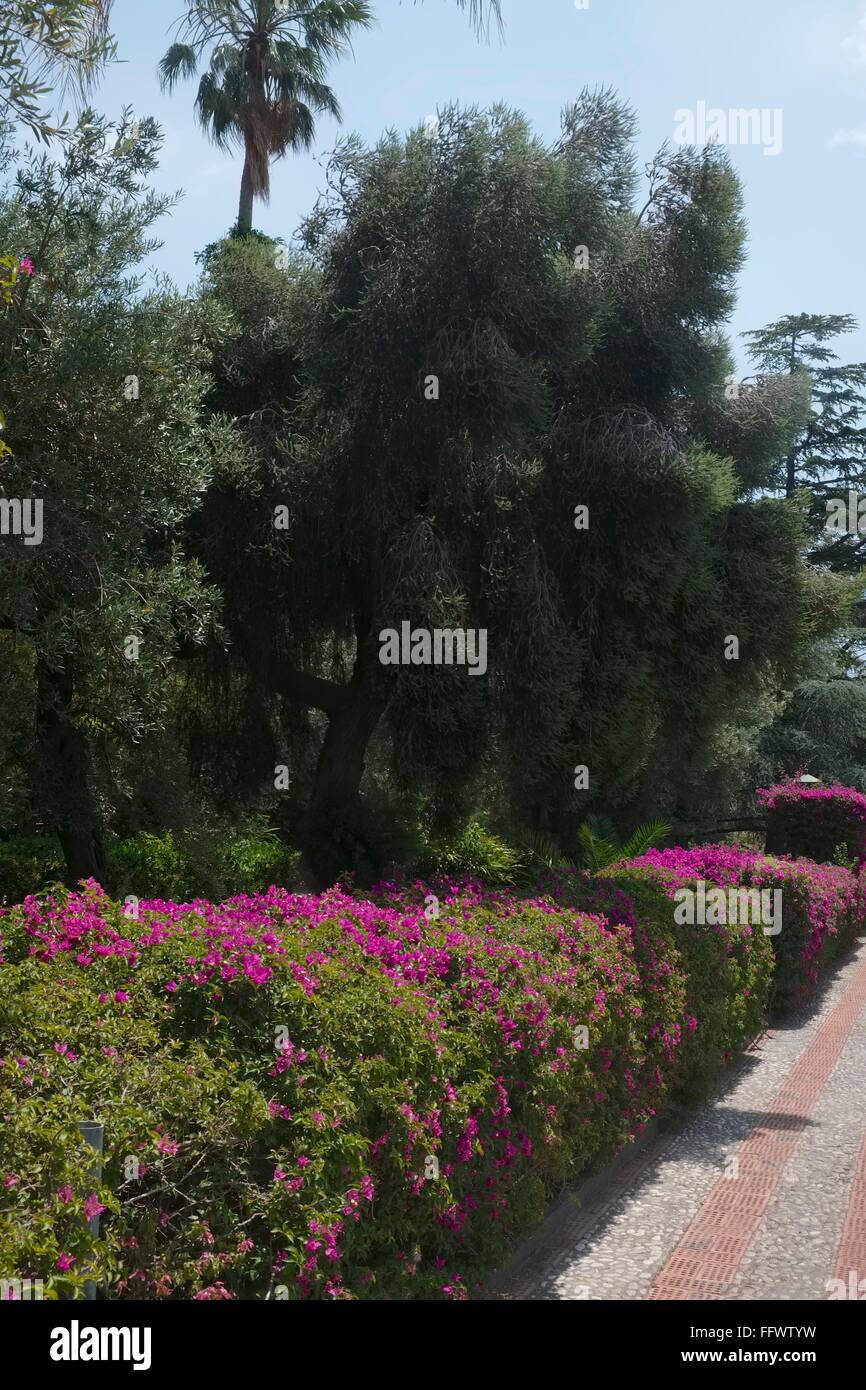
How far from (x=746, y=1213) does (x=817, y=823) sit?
39.0ft

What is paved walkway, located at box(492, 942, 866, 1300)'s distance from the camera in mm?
4805

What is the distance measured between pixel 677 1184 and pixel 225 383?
8908 millimetres

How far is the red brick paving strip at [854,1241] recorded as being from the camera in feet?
16.0

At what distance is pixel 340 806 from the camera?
12.9m

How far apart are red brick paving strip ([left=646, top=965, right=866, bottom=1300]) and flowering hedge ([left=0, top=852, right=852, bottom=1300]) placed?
0.58 m

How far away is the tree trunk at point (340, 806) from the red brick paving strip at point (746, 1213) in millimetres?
5384

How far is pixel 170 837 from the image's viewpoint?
1238 centimetres

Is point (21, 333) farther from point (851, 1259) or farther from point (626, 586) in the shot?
point (851, 1259)

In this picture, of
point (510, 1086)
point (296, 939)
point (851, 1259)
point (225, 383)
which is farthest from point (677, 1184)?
point (225, 383)

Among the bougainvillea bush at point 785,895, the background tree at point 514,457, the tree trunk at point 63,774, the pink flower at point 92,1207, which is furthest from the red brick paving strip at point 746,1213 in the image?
the tree trunk at point 63,774

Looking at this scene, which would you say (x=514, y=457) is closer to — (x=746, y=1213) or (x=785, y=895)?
(x=785, y=895)

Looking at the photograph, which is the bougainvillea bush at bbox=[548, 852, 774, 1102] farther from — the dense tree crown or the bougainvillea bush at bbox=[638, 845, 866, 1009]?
the dense tree crown

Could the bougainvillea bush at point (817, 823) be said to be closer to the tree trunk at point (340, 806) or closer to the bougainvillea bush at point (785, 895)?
the bougainvillea bush at point (785, 895)

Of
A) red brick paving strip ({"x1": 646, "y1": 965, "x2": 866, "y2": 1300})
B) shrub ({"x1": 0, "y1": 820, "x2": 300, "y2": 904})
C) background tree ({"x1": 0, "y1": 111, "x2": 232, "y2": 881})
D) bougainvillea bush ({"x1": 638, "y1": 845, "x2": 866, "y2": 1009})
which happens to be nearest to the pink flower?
red brick paving strip ({"x1": 646, "y1": 965, "x2": 866, "y2": 1300})
